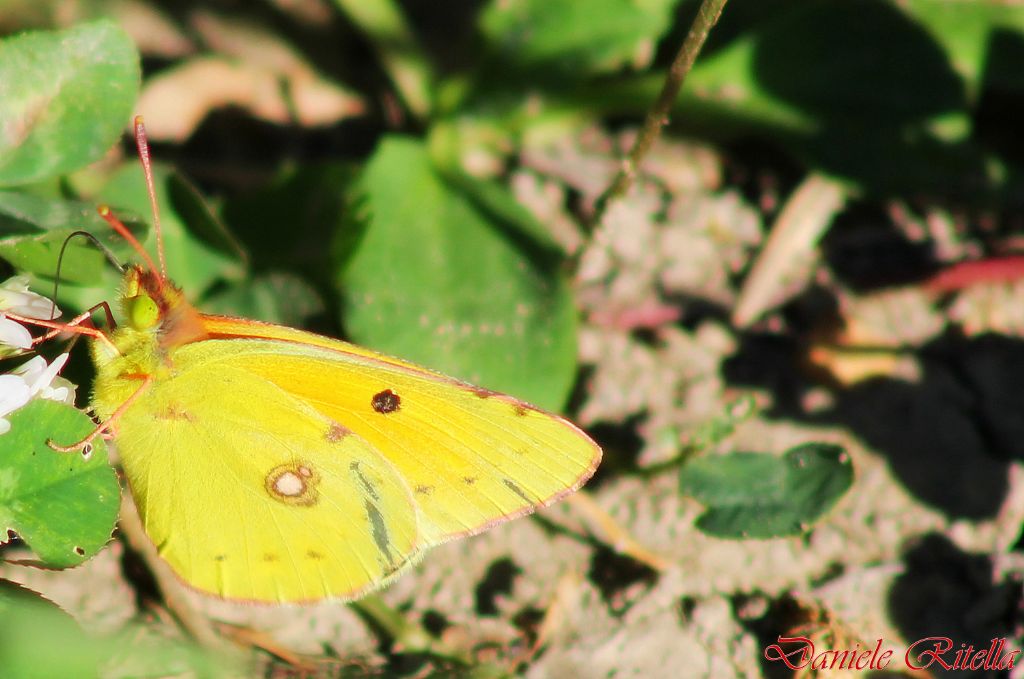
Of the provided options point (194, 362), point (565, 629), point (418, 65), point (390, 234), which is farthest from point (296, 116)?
point (565, 629)

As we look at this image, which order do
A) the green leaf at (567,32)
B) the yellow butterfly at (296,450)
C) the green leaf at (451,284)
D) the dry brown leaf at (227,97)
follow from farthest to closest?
the dry brown leaf at (227,97) < the green leaf at (567,32) < the green leaf at (451,284) < the yellow butterfly at (296,450)

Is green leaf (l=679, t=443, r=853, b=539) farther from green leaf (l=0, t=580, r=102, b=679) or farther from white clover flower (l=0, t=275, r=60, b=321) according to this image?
white clover flower (l=0, t=275, r=60, b=321)

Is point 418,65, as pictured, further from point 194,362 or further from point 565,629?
point 565,629

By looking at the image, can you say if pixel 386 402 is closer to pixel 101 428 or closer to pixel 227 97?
pixel 101 428

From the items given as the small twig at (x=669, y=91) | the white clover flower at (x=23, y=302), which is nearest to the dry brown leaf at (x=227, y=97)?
the small twig at (x=669, y=91)

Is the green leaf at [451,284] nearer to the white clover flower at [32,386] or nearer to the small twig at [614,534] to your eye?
the small twig at [614,534]

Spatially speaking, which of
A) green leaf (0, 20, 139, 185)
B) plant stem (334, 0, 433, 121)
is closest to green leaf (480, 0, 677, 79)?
plant stem (334, 0, 433, 121)
